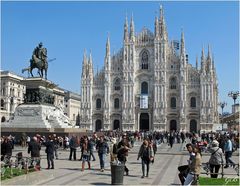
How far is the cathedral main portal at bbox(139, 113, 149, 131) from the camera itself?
242ft

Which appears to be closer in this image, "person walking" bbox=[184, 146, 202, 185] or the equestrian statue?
"person walking" bbox=[184, 146, 202, 185]

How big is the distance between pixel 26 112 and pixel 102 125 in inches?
1724

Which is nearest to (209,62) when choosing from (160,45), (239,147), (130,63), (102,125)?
(160,45)

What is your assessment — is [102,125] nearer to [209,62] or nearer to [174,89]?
[174,89]

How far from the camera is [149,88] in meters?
74.4

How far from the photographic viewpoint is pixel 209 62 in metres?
72.4

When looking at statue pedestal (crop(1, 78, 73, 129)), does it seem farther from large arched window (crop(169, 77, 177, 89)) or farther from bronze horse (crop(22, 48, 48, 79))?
large arched window (crop(169, 77, 177, 89))

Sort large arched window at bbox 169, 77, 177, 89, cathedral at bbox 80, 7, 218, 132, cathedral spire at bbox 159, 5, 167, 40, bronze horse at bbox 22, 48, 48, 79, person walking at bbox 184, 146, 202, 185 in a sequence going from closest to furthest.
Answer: person walking at bbox 184, 146, 202, 185, bronze horse at bbox 22, 48, 48, 79, cathedral at bbox 80, 7, 218, 132, large arched window at bbox 169, 77, 177, 89, cathedral spire at bbox 159, 5, 167, 40

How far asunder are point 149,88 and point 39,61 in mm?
43449

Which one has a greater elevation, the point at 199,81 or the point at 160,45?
the point at 160,45

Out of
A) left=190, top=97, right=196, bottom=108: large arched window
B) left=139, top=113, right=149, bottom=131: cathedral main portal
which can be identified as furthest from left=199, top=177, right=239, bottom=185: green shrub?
left=139, top=113, right=149, bottom=131: cathedral main portal

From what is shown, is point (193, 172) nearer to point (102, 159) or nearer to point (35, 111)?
point (102, 159)

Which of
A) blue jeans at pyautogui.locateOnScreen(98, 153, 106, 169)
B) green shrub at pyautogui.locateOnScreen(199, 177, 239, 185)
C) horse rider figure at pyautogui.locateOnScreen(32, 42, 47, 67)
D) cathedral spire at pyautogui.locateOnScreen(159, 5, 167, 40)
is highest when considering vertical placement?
cathedral spire at pyautogui.locateOnScreen(159, 5, 167, 40)

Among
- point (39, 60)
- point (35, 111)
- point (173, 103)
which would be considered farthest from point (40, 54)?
point (173, 103)
